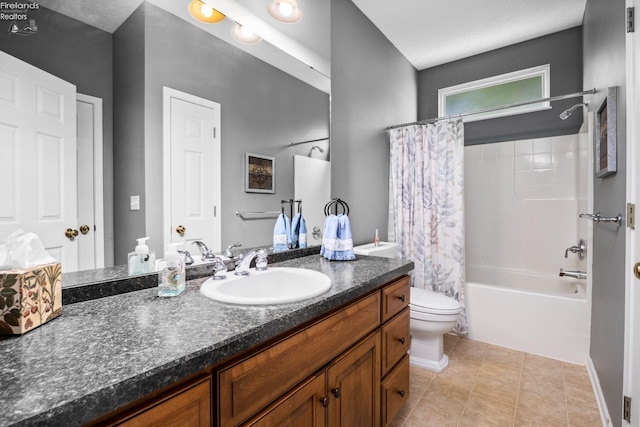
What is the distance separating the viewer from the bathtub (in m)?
2.19

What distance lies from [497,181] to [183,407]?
129 inches

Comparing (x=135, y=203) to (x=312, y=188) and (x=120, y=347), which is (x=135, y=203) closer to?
(x=120, y=347)

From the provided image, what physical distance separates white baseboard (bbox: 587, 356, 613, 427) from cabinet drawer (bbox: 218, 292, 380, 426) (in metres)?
1.41

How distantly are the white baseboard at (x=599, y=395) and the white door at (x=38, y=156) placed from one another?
2411mm

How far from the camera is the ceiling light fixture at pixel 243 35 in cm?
153

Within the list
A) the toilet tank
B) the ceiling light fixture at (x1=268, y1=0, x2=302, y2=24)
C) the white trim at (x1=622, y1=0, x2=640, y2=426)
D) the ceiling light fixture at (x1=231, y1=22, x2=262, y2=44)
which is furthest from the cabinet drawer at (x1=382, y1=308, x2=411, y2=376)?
the ceiling light fixture at (x1=268, y1=0, x2=302, y2=24)

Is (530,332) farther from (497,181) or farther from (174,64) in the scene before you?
(174,64)

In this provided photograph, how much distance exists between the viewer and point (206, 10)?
4.60 ft

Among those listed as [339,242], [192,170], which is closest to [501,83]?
[339,242]

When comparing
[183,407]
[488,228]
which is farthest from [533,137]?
[183,407]

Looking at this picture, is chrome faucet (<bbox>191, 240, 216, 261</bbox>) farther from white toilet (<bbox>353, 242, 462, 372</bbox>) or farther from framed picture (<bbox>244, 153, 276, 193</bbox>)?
white toilet (<bbox>353, 242, 462, 372</bbox>)

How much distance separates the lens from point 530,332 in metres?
2.35

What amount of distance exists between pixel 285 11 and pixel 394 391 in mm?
2115

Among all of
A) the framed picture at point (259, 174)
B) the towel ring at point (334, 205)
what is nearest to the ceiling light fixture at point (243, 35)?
the framed picture at point (259, 174)
